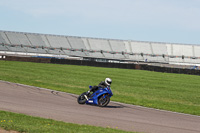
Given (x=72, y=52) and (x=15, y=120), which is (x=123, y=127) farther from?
(x=72, y=52)

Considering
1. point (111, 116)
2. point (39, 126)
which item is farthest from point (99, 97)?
point (39, 126)

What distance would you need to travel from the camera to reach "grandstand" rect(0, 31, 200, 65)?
7544 cm

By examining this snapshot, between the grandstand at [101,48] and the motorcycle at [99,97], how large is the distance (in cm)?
5901

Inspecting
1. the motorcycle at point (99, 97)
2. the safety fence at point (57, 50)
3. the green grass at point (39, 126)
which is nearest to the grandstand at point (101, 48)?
the safety fence at point (57, 50)

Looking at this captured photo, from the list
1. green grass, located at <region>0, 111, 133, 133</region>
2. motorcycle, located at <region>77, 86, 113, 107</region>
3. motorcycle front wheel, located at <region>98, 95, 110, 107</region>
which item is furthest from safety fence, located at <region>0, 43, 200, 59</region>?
green grass, located at <region>0, 111, 133, 133</region>

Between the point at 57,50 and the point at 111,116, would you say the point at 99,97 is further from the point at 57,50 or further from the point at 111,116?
the point at 57,50

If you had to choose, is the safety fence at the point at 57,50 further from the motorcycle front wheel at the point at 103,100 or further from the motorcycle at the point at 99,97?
the motorcycle front wheel at the point at 103,100

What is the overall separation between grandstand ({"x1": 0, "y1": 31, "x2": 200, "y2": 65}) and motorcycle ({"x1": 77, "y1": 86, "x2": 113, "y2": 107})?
59011 millimetres

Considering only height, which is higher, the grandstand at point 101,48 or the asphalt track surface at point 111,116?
the grandstand at point 101,48

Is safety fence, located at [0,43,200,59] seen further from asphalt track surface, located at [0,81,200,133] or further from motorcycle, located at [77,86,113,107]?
asphalt track surface, located at [0,81,200,133]

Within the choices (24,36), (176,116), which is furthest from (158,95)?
(24,36)

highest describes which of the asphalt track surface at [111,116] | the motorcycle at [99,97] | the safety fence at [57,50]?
the safety fence at [57,50]

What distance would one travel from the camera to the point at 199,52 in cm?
8269

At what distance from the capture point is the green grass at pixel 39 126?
327 inches
